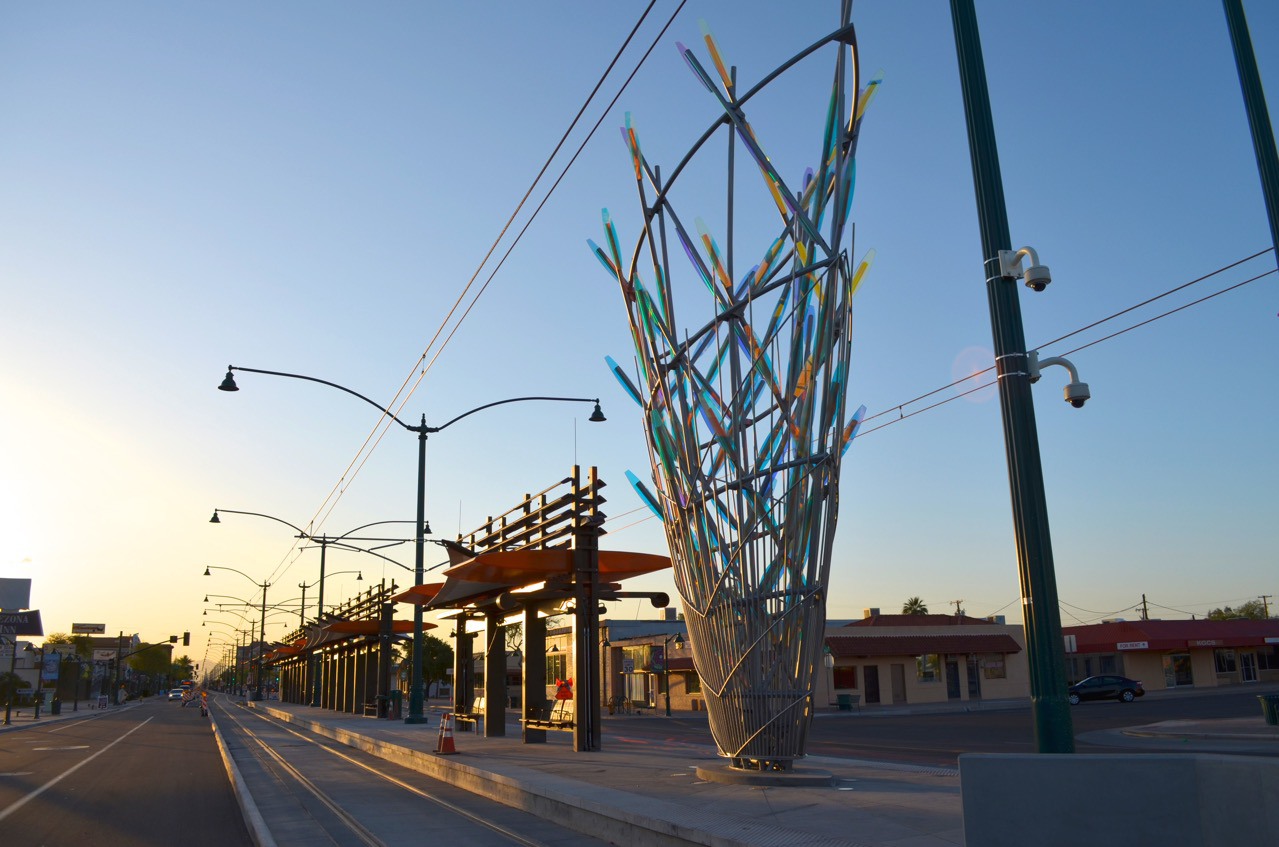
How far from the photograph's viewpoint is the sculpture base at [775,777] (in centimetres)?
1182

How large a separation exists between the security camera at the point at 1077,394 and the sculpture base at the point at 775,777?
6.07 meters

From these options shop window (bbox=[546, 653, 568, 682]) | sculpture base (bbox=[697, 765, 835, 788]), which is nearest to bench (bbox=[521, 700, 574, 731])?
sculpture base (bbox=[697, 765, 835, 788])

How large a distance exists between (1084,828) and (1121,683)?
4358cm

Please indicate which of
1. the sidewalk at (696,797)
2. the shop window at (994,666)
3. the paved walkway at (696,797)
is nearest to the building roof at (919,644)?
the shop window at (994,666)

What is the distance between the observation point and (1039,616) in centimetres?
718

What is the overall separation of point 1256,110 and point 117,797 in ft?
61.7

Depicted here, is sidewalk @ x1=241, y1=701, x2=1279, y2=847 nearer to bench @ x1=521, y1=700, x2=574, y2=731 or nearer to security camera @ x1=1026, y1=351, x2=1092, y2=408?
bench @ x1=521, y1=700, x2=574, y2=731

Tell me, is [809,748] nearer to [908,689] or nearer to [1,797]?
[1,797]

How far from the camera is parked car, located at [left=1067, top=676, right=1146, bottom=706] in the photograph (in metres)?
44.7

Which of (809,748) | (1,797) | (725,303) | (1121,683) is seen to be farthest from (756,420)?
(1121,683)

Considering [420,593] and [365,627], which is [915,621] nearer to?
[365,627]

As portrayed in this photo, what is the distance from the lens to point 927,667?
5338cm

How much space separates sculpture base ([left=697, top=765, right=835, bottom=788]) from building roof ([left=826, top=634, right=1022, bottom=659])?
37900mm

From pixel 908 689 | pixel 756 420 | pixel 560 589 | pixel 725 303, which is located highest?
pixel 725 303
